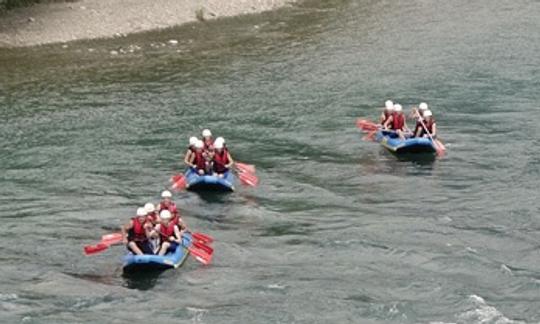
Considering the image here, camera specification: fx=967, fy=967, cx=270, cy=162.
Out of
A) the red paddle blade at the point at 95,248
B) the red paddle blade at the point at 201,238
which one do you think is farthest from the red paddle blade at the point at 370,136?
the red paddle blade at the point at 95,248

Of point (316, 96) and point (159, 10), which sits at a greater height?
point (159, 10)

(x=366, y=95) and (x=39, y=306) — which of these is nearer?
(x=39, y=306)

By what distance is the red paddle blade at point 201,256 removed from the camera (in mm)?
22734

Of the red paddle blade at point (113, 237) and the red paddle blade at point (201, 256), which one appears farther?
the red paddle blade at point (113, 237)

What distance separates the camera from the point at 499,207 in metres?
25.8

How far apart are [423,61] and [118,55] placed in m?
14.9

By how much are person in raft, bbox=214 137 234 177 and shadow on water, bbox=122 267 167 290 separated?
267 inches

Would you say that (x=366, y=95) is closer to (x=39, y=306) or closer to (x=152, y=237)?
(x=152, y=237)

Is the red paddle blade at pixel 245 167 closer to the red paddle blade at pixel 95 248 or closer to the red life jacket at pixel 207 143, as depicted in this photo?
the red life jacket at pixel 207 143

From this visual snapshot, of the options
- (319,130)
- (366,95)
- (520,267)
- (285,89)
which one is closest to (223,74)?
(285,89)

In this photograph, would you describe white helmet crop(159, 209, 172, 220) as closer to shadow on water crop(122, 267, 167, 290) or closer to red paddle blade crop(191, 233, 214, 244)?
red paddle blade crop(191, 233, 214, 244)

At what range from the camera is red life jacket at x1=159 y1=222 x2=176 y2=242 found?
2281cm

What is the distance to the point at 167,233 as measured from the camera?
22969 mm

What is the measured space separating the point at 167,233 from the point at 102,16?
32.5 meters
